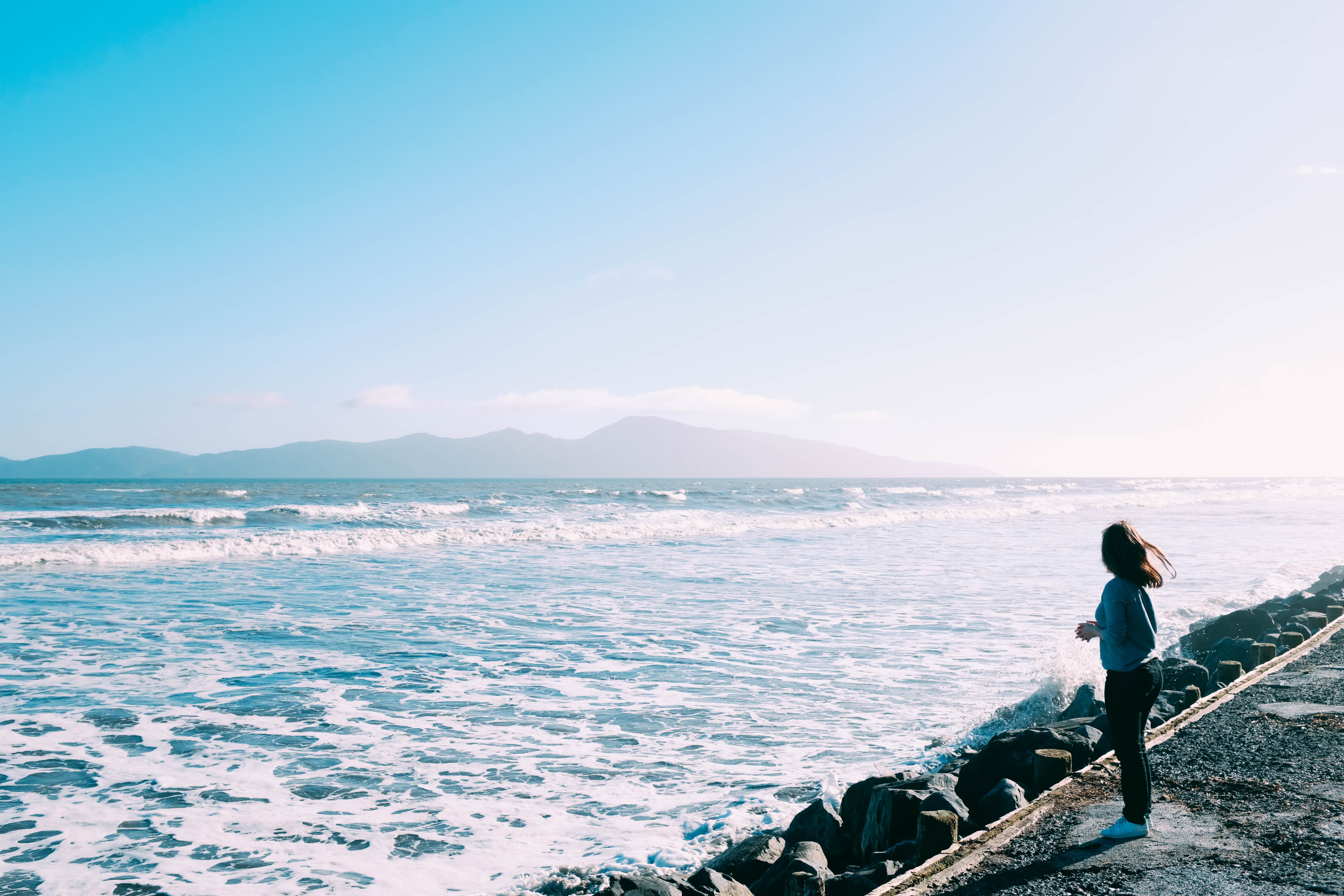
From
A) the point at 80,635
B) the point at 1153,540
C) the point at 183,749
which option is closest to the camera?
the point at 183,749

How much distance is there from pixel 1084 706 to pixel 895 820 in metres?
3.41

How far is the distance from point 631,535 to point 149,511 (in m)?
20.6

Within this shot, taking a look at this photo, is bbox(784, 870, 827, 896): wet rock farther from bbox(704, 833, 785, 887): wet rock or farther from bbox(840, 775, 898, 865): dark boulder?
bbox(840, 775, 898, 865): dark boulder

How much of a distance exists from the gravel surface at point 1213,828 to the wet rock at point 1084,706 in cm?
130

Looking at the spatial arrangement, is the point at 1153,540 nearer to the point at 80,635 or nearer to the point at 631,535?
the point at 631,535

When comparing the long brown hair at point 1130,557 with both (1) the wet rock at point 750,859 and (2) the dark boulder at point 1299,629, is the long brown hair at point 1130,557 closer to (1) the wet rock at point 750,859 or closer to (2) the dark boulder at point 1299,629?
(1) the wet rock at point 750,859

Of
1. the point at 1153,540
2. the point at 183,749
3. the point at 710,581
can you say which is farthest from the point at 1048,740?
the point at 1153,540

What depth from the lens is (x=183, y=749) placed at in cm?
606

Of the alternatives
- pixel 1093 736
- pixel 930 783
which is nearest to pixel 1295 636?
pixel 1093 736

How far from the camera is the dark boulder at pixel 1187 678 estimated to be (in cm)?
712

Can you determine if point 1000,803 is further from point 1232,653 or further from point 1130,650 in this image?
point 1232,653

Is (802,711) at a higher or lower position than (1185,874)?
lower

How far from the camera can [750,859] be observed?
410 cm

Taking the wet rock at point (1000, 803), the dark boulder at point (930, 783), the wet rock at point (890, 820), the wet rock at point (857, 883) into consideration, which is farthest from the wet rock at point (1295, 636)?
the wet rock at point (857, 883)
